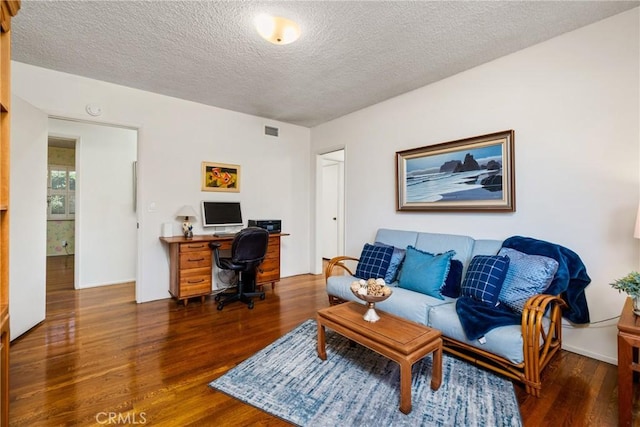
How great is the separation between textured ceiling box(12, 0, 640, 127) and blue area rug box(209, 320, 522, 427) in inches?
102

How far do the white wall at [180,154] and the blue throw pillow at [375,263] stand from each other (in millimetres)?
1946

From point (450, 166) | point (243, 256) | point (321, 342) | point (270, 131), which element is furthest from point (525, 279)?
point (270, 131)

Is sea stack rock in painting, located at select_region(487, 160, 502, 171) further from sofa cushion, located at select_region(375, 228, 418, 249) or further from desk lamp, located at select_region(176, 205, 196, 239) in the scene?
desk lamp, located at select_region(176, 205, 196, 239)

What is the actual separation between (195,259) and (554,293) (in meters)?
3.49

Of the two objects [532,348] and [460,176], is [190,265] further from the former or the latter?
Result: [532,348]

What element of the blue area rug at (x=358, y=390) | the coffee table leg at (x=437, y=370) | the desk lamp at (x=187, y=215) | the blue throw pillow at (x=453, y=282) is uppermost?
the desk lamp at (x=187, y=215)

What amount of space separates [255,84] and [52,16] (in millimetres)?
1707

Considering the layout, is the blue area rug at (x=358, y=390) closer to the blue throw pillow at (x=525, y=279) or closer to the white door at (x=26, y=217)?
the blue throw pillow at (x=525, y=279)

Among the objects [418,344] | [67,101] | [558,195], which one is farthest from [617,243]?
[67,101]

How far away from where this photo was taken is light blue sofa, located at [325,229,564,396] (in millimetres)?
1818

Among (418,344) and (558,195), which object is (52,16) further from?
(558,195)

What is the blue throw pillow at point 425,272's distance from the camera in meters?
2.58

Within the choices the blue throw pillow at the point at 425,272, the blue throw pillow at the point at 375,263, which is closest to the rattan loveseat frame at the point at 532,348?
the blue throw pillow at the point at 425,272

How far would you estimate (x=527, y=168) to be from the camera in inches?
101
